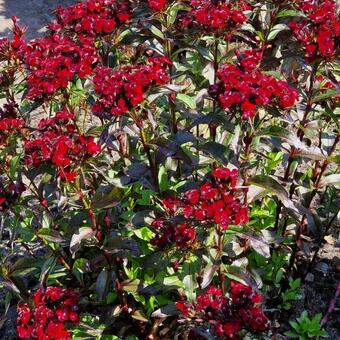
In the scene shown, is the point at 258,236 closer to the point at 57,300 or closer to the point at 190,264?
the point at 190,264

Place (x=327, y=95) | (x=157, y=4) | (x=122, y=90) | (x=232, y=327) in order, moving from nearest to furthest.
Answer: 1. (x=232, y=327)
2. (x=122, y=90)
3. (x=327, y=95)
4. (x=157, y=4)

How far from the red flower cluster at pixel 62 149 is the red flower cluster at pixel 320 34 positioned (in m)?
1.44

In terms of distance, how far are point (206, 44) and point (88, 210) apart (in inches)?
76.4

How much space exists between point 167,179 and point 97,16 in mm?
1317

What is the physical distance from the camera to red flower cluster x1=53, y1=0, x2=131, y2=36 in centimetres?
378

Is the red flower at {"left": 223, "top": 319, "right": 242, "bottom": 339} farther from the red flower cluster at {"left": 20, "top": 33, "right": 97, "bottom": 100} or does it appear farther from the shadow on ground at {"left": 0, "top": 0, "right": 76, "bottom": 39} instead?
the shadow on ground at {"left": 0, "top": 0, "right": 76, "bottom": 39}

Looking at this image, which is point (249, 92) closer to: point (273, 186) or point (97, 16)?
point (273, 186)

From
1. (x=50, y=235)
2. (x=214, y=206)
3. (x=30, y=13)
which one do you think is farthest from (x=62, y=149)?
(x=30, y=13)

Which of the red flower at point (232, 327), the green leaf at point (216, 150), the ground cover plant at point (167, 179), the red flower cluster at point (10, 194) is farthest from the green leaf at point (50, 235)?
the red flower at point (232, 327)

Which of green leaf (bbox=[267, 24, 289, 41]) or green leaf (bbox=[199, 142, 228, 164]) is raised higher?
green leaf (bbox=[267, 24, 289, 41])

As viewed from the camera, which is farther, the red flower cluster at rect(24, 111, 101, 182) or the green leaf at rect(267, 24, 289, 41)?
the green leaf at rect(267, 24, 289, 41)

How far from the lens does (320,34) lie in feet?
10.5

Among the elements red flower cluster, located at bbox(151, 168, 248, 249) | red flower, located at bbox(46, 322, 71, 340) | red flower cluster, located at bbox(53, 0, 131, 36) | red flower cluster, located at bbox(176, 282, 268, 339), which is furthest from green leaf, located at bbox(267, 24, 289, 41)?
red flower, located at bbox(46, 322, 71, 340)

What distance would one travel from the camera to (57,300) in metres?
3.20
